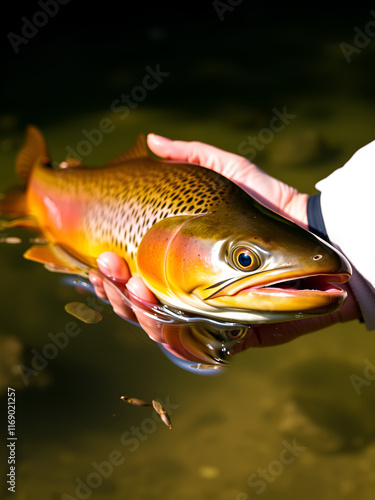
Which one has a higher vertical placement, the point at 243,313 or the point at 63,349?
the point at 243,313

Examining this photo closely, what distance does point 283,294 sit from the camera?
1062mm

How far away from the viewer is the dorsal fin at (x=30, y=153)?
5.68 ft

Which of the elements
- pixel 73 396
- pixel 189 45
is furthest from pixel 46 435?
pixel 189 45

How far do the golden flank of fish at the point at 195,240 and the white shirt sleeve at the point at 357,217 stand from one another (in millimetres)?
258

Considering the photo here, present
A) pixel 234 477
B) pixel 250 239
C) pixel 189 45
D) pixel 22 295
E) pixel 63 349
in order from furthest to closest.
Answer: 1. pixel 189 45
2. pixel 22 295
3. pixel 63 349
4. pixel 234 477
5. pixel 250 239

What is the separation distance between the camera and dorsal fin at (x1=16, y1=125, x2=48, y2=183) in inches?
68.2

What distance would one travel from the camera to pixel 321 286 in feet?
3.65

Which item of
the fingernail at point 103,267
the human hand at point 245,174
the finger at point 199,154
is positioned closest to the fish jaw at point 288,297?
the fingernail at point 103,267

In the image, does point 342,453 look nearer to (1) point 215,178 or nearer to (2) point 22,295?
(1) point 215,178

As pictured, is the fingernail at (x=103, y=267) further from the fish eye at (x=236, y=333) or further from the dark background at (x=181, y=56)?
the dark background at (x=181, y=56)

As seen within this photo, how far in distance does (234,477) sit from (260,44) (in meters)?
2.32

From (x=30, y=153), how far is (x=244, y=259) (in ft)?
3.16

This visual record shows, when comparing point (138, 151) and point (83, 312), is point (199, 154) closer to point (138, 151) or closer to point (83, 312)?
point (138, 151)

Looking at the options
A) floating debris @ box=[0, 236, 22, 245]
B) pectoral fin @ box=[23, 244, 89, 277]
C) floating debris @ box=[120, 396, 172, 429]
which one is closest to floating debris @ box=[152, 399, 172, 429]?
floating debris @ box=[120, 396, 172, 429]
